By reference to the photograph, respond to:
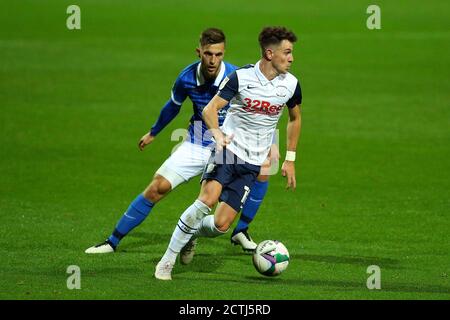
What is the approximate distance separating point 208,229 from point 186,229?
585 mm

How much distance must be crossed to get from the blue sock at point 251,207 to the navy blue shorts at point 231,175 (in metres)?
1.45

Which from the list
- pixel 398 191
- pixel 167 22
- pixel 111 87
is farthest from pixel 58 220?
pixel 167 22

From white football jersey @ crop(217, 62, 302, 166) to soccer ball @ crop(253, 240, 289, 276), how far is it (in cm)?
95

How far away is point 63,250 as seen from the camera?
37.5 feet

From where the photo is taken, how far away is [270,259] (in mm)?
10148

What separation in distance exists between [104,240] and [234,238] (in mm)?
1505

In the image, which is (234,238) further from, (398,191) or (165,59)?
(165,59)

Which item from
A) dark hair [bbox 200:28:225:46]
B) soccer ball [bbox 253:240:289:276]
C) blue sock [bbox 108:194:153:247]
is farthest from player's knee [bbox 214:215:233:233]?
dark hair [bbox 200:28:225:46]

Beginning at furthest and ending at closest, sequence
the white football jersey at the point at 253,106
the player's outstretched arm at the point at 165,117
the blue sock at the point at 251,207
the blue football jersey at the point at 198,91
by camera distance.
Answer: the blue sock at the point at 251,207 → the player's outstretched arm at the point at 165,117 → the blue football jersey at the point at 198,91 → the white football jersey at the point at 253,106

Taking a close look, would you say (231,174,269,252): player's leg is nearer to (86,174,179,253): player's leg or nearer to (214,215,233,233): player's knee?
(86,174,179,253): player's leg

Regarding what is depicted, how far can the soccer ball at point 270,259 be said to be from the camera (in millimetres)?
10133

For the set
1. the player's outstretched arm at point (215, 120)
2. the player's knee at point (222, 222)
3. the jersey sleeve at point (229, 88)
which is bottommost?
the player's knee at point (222, 222)

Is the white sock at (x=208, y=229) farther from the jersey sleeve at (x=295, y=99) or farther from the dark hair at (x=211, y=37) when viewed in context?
the dark hair at (x=211, y=37)

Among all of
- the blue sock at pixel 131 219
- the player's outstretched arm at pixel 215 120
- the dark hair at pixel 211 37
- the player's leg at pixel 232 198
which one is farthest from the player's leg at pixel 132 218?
the dark hair at pixel 211 37
